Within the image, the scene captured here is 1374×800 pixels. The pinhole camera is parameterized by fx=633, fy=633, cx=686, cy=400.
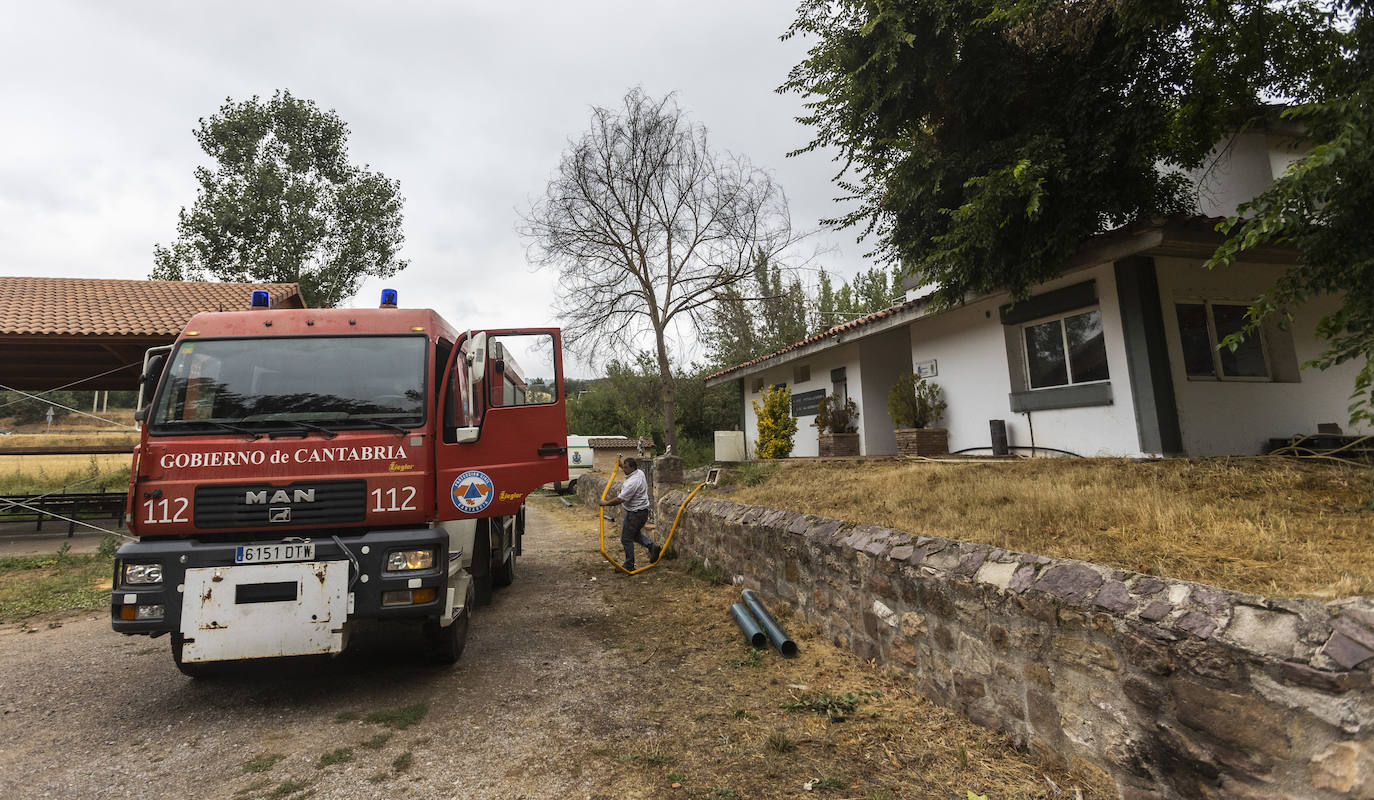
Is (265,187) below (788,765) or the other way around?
the other way around

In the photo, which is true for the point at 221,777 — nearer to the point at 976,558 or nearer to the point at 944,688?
the point at 944,688

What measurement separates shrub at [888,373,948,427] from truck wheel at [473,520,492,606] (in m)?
7.49

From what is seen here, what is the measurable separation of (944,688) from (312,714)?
3801 millimetres

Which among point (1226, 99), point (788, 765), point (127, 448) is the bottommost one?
point (788, 765)

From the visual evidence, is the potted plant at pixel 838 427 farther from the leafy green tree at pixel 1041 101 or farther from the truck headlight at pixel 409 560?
the truck headlight at pixel 409 560

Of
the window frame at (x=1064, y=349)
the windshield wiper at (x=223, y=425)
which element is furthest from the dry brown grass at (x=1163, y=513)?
the windshield wiper at (x=223, y=425)

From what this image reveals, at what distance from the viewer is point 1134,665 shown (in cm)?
246

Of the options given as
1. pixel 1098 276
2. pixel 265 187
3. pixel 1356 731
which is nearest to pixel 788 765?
pixel 1356 731

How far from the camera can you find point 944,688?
355 cm

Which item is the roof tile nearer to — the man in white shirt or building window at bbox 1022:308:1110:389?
the man in white shirt

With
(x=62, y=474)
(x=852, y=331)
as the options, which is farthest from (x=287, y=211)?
(x=852, y=331)

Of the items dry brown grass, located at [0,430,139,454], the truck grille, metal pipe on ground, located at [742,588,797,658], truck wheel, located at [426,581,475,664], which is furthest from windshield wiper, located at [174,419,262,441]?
dry brown grass, located at [0,430,139,454]

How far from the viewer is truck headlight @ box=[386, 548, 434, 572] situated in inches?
155

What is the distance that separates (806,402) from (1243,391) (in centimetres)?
850
